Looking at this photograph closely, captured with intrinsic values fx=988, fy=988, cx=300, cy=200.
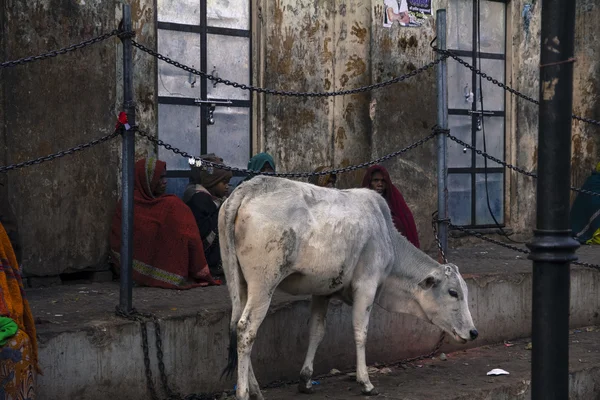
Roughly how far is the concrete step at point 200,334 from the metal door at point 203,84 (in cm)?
155

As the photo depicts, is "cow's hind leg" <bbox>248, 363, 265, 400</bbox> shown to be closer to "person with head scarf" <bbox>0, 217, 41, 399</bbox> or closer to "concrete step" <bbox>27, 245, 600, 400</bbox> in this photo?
"concrete step" <bbox>27, 245, 600, 400</bbox>

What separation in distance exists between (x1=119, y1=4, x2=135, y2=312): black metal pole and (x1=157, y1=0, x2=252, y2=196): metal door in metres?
2.11

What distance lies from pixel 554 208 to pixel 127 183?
2917mm

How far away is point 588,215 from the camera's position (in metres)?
11.3

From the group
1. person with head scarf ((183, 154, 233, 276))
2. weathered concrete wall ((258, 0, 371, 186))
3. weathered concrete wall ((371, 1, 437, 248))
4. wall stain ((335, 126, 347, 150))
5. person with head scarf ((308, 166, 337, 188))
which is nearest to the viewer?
person with head scarf ((183, 154, 233, 276))

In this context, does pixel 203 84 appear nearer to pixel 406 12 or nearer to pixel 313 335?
pixel 406 12

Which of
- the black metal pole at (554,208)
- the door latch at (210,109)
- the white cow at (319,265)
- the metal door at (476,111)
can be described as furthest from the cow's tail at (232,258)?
the metal door at (476,111)

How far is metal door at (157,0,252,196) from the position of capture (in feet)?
26.8

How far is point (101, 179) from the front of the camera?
7.43 m

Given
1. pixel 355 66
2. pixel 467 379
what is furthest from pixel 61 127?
pixel 467 379

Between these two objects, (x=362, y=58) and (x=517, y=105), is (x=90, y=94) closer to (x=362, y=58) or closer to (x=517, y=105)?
(x=362, y=58)

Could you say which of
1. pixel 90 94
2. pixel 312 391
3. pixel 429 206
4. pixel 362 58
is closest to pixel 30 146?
pixel 90 94

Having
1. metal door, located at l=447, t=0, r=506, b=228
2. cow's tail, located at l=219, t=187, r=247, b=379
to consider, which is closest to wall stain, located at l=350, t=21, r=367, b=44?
metal door, located at l=447, t=0, r=506, b=228

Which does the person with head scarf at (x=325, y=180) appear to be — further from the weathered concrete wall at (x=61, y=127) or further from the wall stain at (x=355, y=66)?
the weathered concrete wall at (x=61, y=127)
